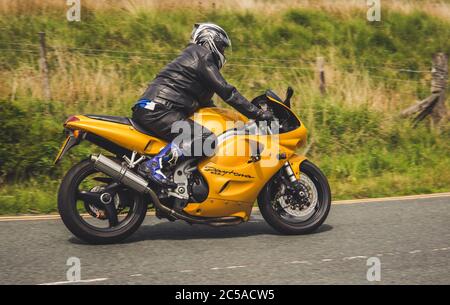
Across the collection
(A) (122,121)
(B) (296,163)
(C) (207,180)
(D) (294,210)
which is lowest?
(D) (294,210)

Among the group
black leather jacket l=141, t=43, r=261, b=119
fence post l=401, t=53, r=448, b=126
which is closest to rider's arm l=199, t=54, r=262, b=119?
black leather jacket l=141, t=43, r=261, b=119

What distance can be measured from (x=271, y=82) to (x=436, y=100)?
371cm

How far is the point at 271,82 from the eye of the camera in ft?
55.2

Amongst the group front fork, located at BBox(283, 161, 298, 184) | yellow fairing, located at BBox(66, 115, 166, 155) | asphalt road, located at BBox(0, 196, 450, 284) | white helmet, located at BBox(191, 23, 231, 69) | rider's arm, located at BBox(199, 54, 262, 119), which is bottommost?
asphalt road, located at BBox(0, 196, 450, 284)

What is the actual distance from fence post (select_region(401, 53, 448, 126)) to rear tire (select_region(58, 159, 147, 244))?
27.3 ft

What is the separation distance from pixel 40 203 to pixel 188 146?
112 inches

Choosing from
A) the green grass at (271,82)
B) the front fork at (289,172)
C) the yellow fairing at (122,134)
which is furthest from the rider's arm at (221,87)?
the green grass at (271,82)

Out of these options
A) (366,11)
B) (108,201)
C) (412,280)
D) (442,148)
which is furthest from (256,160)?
(366,11)

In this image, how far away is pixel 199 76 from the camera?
7.75m

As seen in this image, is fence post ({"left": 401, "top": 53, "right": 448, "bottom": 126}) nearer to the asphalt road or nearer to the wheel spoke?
the asphalt road

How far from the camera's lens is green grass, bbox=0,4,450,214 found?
1127 cm

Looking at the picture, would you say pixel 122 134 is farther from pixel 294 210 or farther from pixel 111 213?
pixel 294 210

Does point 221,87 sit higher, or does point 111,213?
point 221,87

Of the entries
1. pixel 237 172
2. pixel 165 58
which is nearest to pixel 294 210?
pixel 237 172
